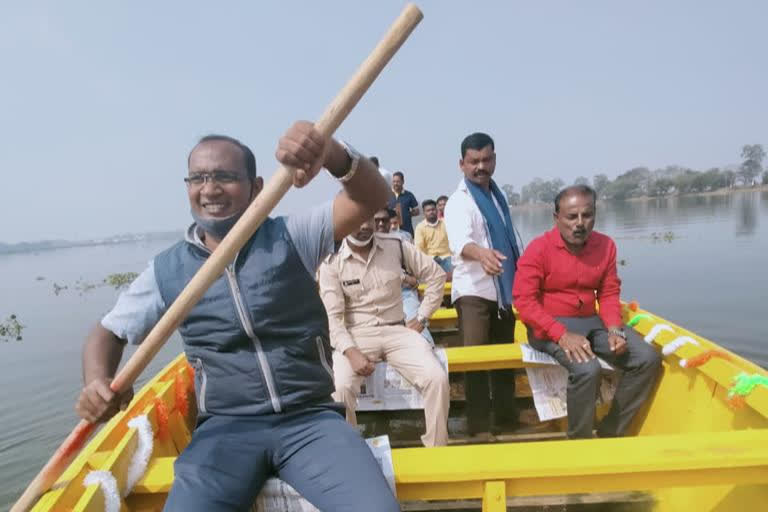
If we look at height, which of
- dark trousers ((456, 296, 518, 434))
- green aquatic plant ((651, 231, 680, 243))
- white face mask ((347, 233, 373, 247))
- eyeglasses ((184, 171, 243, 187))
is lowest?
green aquatic plant ((651, 231, 680, 243))

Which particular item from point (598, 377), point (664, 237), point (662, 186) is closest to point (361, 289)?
point (598, 377)

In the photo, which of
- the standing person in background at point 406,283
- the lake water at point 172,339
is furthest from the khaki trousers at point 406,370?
the lake water at point 172,339

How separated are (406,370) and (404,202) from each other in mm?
5249

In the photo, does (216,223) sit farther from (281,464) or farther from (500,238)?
(500,238)

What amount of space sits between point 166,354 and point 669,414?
346 inches

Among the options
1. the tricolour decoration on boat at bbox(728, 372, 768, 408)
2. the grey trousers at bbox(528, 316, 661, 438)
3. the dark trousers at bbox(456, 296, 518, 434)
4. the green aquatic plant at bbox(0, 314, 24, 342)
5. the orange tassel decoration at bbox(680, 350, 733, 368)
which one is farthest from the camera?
the green aquatic plant at bbox(0, 314, 24, 342)

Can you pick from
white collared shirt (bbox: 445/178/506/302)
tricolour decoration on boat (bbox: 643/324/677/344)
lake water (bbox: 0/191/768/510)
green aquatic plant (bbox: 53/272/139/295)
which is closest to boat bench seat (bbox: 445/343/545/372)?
white collared shirt (bbox: 445/178/506/302)

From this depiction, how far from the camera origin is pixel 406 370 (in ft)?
9.55

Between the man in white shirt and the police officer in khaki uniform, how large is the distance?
385 millimetres

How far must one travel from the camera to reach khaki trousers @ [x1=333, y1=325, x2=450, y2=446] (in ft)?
8.80

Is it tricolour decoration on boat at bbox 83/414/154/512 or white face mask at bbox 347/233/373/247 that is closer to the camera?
tricolour decoration on boat at bbox 83/414/154/512

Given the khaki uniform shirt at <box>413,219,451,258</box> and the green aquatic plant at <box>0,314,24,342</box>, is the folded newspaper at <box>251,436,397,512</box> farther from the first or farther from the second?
the green aquatic plant at <box>0,314,24,342</box>

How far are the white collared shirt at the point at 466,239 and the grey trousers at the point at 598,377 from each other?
52 cm

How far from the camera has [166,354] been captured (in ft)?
30.1
